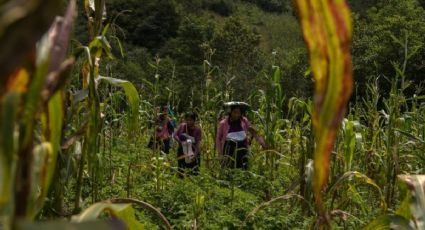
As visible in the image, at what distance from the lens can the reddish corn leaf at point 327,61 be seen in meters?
0.54

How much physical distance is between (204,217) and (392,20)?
17856mm

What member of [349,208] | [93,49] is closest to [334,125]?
[93,49]

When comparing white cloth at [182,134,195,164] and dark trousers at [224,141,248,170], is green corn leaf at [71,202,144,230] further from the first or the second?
white cloth at [182,134,195,164]

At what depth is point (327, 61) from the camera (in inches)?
22.3

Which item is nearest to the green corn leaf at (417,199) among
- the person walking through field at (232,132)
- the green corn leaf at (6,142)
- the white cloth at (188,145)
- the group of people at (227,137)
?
the green corn leaf at (6,142)

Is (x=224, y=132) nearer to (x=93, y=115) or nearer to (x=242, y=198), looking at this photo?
(x=242, y=198)

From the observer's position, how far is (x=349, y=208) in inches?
137

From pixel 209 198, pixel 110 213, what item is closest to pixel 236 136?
pixel 209 198

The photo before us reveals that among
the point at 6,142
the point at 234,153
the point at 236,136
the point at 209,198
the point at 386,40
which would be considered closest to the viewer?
the point at 6,142

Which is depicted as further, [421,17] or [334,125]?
[421,17]

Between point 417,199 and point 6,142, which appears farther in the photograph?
point 417,199

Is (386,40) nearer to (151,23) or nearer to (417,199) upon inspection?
(417,199)

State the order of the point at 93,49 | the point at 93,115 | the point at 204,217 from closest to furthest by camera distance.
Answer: the point at 93,115
the point at 93,49
the point at 204,217

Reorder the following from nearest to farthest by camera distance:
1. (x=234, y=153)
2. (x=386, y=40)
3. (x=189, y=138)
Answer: (x=234, y=153) < (x=189, y=138) < (x=386, y=40)
